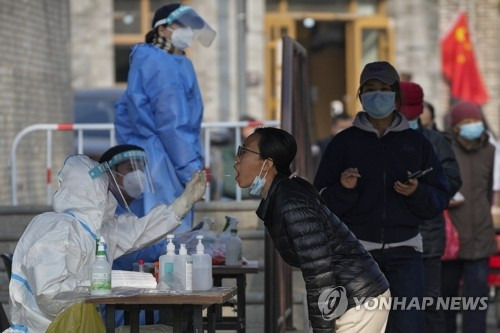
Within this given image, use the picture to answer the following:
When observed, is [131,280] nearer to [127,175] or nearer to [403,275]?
[127,175]

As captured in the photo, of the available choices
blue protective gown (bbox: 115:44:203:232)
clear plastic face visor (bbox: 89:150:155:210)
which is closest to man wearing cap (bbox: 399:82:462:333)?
blue protective gown (bbox: 115:44:203:232)

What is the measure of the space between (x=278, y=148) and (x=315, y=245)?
578 millimetres

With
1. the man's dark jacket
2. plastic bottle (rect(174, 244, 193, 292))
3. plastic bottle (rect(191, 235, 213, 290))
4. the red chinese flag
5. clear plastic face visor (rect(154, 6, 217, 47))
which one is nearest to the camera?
plastic bottle (rect(174, 244, 193, 292))

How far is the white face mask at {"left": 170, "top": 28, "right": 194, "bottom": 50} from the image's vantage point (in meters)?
9.07

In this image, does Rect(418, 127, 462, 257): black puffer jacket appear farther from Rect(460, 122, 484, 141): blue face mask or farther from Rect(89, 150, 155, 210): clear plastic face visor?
Rect(89, 150, 155, 210): clear plastic face visor

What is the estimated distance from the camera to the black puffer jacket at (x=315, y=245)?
5.96 metres

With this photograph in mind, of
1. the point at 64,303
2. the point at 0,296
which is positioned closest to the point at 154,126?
the point at 0,296

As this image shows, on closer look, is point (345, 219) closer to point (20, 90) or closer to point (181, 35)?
point (181, 35)

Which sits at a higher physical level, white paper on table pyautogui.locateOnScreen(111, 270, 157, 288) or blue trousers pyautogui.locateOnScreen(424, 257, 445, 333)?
white paper on table pyautogui.locateOnScreen(111, 270, 157, 288)

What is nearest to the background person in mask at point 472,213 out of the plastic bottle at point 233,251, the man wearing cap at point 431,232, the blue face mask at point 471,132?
the blue face mask at point 471,132

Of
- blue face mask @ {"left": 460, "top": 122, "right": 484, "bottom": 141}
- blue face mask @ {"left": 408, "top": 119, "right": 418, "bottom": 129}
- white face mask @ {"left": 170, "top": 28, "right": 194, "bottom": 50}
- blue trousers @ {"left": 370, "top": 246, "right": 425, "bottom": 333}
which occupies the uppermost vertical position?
white face mask @ {"left": 170, "top": 28, "right": 194, "bottom": 50}

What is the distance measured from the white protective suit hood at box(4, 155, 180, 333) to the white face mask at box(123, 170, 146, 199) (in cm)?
40

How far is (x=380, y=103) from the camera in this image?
736cm

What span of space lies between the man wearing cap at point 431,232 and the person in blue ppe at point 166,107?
4.86 ft
